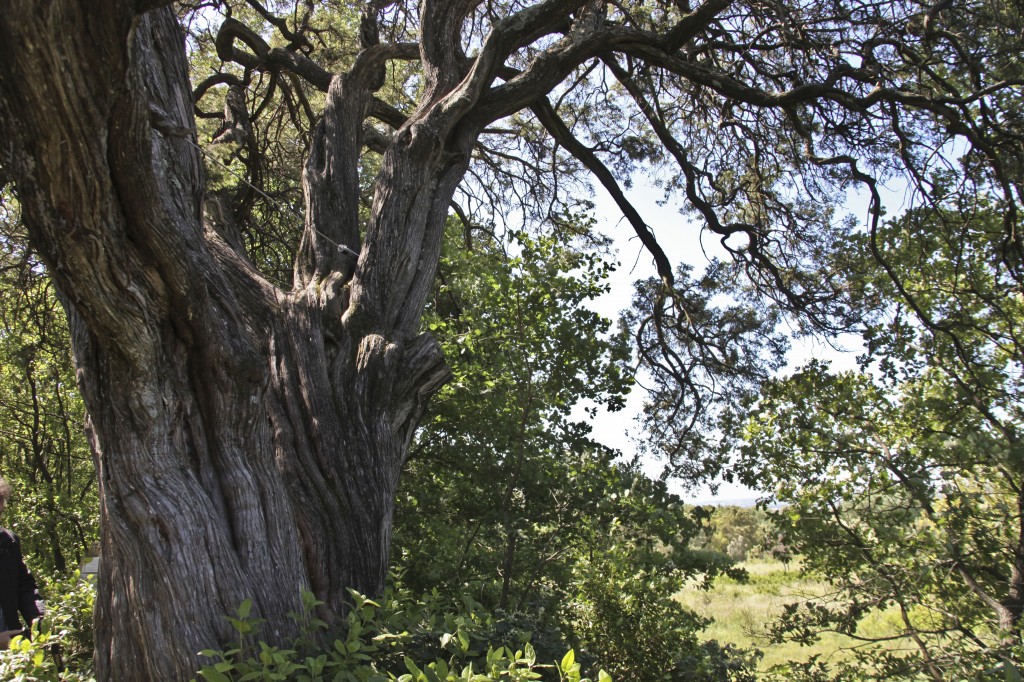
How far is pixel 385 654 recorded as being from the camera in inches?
111

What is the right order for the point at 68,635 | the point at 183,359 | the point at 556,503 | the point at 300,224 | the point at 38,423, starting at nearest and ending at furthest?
1. the point at 183,359
2. the point at 68,635
3. the point at 556,503
4. the point at 300,224
5. the point at 38,423

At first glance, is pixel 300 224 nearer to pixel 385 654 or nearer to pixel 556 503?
pixel 556 503

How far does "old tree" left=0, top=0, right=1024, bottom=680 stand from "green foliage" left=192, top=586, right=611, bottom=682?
0.24m

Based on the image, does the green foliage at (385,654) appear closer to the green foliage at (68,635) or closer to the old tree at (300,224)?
the old tree at (300,224)

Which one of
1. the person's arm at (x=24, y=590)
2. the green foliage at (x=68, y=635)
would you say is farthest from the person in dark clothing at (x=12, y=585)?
the green foliage at (x=68, y=635)

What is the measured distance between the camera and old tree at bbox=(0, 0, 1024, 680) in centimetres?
238

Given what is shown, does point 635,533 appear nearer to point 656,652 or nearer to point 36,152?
point 656,652

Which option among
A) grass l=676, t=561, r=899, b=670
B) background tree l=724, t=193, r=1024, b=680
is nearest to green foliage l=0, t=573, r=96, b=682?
background tree l=724, t=193, r=1024, b=680

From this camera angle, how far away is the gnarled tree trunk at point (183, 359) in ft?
7.21

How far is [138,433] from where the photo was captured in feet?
9.20

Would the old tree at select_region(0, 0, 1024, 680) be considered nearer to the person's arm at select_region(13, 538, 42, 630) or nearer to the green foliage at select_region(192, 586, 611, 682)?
the green foliage at select_region(192, 586, 611, 682)

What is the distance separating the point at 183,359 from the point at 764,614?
371 inches

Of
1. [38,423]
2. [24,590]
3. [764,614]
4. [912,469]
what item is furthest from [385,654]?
[764,614]

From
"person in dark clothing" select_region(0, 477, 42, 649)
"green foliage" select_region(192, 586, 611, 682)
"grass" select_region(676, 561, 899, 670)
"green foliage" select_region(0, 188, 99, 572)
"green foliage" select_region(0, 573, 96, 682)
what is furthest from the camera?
"grass" select_region(676, 561, 899, 670)
